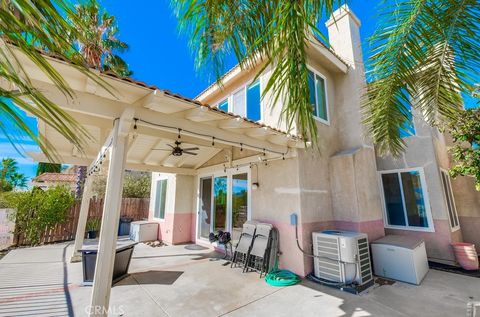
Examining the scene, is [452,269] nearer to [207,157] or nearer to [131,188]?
[207,157]

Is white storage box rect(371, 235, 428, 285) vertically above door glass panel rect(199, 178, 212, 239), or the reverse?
door glass panel rect(199, 178, 212, 239)

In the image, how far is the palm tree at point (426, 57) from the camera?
2.83 meters

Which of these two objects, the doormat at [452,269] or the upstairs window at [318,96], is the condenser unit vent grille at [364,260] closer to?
the doormat at [452,269]

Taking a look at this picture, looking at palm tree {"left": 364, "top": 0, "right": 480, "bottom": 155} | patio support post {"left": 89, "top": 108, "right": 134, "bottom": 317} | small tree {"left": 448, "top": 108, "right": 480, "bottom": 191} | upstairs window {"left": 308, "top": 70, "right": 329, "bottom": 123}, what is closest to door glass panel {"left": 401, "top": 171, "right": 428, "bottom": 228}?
small tree {"left": 448, "top": 108, "right": 480, "bottom": 191}

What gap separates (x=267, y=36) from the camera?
2.18 metres

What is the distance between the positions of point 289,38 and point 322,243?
559 centimetres

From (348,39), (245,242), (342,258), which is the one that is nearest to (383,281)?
(342,258)

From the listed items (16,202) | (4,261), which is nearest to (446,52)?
(4,261)

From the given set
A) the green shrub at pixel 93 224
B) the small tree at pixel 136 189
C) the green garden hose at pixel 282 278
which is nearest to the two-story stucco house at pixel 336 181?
the green garden hose at pixel 282 278

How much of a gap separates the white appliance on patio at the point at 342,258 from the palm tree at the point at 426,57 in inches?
131

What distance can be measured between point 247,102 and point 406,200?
7.10m

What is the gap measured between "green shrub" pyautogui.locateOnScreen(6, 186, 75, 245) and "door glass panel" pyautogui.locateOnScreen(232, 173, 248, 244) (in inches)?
355

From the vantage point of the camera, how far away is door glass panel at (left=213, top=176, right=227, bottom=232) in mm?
9086

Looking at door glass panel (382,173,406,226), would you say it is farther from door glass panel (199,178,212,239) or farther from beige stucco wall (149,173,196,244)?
Result: beige stucco wall (149,173,196,244)
